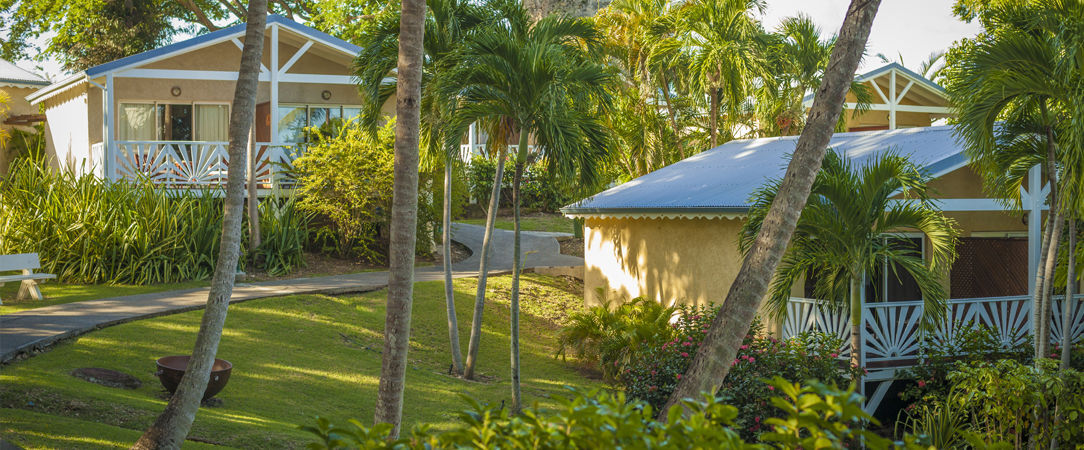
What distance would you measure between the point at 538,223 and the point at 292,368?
54.0 feet

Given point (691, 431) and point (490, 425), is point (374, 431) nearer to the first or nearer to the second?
point (490, 425)

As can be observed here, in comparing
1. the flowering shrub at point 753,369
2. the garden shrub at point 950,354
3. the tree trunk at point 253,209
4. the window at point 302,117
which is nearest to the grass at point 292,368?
the flowering shrub at point 753,369

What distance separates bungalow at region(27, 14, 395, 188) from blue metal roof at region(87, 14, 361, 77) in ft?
0.07

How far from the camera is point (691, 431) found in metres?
3.05

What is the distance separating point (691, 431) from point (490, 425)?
2.55ft

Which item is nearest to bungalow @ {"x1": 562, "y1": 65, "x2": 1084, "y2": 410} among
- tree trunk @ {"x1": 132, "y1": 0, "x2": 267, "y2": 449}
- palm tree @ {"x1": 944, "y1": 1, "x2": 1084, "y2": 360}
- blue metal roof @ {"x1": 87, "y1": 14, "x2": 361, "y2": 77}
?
palm tree @ {"x1": 944, "y1": 1, "x2": 1084, "y2": 360}

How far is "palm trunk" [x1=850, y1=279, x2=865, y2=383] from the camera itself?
10.3 m

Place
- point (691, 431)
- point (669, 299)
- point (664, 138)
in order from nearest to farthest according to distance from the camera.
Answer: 1. point (691, 431)
2. point (669, 299)
3. point (664, 138)

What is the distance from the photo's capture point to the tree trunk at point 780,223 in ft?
21.7

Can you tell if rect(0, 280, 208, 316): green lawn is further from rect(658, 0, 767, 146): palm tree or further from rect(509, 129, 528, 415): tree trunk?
rect(658, 0, 767, 146): palm tree

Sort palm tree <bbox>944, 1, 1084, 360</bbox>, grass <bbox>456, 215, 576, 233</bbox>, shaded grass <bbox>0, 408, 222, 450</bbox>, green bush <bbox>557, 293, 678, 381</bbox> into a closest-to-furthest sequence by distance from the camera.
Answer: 1. shaded grass <bbox>0, 408, 222, 450</bbox>
2. palm tree <bbox>944, 1, 1084, 360</bbox>
3. green bush <bbox>557, 293, 678, 381</bbox>
4. grass <bbox>456, 215, 576, 233</bbox>

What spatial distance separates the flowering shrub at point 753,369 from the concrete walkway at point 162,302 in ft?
22.4

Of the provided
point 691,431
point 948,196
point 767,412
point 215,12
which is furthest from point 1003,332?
point 215,12

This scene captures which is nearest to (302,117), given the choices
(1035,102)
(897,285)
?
(897,285)
